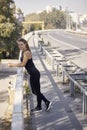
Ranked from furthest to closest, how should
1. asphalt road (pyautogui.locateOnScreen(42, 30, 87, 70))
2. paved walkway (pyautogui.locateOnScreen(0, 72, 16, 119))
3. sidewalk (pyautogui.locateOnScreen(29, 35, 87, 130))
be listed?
asphalt road (pyautogui.locateOnScreen(42, 30, 87, 70)) < paved walkway (pyautogui.locateOnScreen(0, 72, 16, 119)) < sidewalk (pyautogui.locateOnScreen(29, 35, 87, 130))

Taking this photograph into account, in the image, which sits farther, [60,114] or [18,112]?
[60,114]

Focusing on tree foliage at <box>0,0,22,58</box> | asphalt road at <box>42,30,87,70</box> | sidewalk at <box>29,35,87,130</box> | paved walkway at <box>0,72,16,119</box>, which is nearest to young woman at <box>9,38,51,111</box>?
sidewalk at <box>29,35,87,130</box>

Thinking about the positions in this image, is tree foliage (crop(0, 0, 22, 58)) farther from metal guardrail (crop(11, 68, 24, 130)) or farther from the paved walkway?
metal guardrail (crop(11, 68, 24, 130))

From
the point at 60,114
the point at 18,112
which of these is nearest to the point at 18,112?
the point at 18,112

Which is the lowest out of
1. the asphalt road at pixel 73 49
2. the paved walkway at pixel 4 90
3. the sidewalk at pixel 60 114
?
the asphalt road at pixel 73 49

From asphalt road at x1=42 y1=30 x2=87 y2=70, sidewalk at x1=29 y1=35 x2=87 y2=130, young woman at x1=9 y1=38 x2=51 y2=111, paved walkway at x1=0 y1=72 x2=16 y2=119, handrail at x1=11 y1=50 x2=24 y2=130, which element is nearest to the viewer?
handrail at x1=11 y1=50 x2=24 y2=130

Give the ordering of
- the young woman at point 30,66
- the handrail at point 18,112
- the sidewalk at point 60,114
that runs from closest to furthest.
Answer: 1. the handrail at point 18,112
2. the sidewalk at point 60,114
3. the young woman at point 30,66

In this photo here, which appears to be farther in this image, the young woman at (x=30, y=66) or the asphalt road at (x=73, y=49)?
the asphalt road at (x=73, y=49)

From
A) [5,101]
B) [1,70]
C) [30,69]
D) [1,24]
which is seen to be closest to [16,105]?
[30,69]

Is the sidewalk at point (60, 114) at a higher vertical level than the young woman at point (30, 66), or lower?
lower

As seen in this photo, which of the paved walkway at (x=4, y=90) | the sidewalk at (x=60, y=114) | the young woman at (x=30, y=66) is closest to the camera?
the sidewalk at (x=60, y=114)

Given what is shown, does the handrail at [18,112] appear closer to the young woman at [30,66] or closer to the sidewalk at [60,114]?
the young woman at [30,66]

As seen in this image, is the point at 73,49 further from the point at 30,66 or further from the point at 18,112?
the point at 18,112

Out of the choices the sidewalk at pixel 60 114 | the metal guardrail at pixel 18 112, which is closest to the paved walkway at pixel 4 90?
the sidewalk at pixel 60 114
